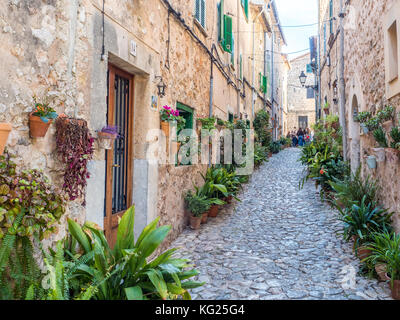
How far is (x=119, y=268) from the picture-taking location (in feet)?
8.48

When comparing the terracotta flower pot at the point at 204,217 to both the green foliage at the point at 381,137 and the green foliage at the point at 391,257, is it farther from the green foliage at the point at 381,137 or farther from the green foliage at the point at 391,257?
the green foliage at the point at 381,137

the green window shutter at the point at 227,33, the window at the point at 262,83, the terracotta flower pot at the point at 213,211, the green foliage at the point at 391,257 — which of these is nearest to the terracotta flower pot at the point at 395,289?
the green foliage at the point at 391,257

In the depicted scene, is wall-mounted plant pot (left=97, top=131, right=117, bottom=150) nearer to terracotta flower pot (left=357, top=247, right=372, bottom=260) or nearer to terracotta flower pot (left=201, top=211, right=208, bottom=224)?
terracotta flower pot (left=357, top=247, right=372, bottom=260)

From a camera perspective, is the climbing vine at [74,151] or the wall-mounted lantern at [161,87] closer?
the climbing vine at [74,151]

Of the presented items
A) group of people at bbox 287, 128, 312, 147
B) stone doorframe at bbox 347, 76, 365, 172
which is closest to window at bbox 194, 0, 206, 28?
stone doorframe at bbox 347, 76, 365, 172

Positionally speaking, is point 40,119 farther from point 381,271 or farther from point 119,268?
point 381,271

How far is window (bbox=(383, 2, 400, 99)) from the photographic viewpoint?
14.1 feet

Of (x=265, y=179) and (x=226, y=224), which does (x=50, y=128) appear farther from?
(x=265, y=179)

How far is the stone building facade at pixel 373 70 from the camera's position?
4.37 m

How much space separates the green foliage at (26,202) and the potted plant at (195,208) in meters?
3.95

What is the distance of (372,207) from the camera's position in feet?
16.3

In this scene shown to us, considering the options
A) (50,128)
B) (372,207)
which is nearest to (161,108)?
(50,128)

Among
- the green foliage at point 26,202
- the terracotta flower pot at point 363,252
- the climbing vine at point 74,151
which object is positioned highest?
the climbing vine at point 74,151
